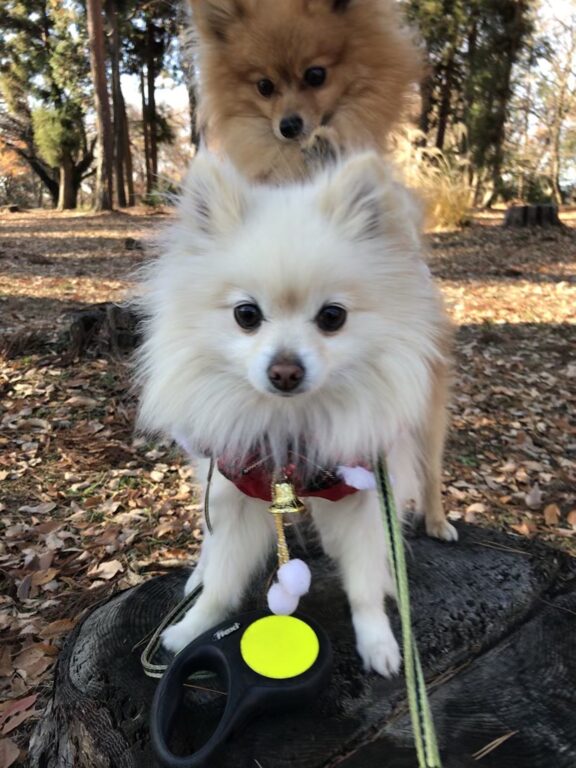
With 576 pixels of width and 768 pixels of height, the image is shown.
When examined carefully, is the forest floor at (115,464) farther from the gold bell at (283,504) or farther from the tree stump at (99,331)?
the gold bell at (283,504)

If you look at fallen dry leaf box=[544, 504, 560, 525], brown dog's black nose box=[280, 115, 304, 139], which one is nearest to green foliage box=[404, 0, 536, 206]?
fallen dry leaf box=[544, 504, 560, 525]

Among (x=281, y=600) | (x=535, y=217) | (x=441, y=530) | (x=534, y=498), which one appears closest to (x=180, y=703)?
(x=281, y=600)

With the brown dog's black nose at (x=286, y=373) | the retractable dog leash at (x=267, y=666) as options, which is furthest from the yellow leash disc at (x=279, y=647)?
the brown dog's black nose at (x=286, y=373)

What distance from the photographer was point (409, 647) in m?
1.38

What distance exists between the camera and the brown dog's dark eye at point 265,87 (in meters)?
2.75

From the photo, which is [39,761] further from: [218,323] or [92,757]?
[218,323]

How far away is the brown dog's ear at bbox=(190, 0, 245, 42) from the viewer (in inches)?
107

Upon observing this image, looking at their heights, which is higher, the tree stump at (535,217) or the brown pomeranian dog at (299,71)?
the brown pomeranian dog at (299,71)

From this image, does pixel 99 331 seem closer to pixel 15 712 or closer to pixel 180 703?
pixel 15 712

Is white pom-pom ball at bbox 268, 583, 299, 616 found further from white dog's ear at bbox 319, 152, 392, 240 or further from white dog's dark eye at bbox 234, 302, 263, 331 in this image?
white dog's ear at bbox 319, 152, 392, 240

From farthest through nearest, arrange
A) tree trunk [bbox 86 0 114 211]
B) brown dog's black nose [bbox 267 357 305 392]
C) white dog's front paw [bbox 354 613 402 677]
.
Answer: tree trunk [bbox 86 0 114 211], white dog's front paw [bbox 354 613 402 677], brown dog's black nose [bbox 267 357 305 392]

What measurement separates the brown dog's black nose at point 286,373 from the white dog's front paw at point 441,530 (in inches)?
51.5

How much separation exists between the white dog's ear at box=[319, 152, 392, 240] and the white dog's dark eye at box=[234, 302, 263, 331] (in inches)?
12.8

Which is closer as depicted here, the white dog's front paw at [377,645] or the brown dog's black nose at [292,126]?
the white dog's front paw at [377,645]
